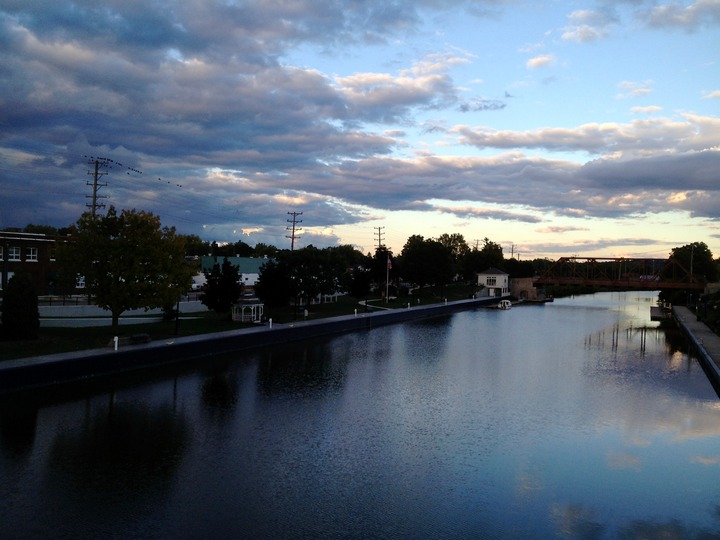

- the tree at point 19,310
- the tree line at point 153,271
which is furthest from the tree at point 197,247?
the tree at point 19,310

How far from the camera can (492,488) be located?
1555 centimetres

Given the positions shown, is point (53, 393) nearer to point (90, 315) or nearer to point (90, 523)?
point (90, 523)

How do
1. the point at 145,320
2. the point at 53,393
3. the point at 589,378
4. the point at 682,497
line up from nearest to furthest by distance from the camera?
the point at 682,497
the point at 53,393
the point at 589,378
the point at 145,320

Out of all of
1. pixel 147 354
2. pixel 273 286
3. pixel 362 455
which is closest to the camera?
pixel 362 455

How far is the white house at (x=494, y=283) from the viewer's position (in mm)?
115119

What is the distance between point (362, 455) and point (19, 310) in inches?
836

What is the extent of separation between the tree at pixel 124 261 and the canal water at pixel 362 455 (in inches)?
224

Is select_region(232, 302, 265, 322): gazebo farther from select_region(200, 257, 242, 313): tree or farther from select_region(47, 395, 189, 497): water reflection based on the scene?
select_region(47, 395, 189, 497): water reflection

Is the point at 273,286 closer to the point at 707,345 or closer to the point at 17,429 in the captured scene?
the point at 17,429

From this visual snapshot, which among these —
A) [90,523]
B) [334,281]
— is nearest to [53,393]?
[90,523]

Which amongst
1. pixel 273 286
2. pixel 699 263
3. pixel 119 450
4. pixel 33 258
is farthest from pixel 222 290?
pixel 699 263

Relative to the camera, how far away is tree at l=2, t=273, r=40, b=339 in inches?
1160

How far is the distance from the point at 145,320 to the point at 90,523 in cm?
3210

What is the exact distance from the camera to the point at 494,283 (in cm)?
11688
